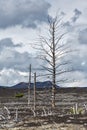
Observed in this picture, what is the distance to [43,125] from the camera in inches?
982

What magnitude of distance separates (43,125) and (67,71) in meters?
29.6

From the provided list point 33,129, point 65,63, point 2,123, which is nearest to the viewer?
point 33,129

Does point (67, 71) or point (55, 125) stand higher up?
point (67, 71)

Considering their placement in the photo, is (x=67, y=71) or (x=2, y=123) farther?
(x=67, y=71)

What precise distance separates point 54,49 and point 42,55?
150 centimetres

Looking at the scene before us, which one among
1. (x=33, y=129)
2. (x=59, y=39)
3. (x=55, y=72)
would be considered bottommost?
(x=33, y=129)

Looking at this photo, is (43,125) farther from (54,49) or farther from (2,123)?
(54,49)

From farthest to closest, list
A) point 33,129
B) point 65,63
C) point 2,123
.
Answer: point 65,63 < point 2,123 < point 33,129

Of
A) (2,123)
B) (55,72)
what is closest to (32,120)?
(2,123)

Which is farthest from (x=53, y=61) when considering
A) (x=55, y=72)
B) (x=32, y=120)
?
(x=32, y=120)

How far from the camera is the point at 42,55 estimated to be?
54.7m

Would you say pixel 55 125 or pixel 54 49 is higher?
pixel 54 49

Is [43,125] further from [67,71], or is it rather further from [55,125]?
[67,71]

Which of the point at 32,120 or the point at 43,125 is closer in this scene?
the point at 43,125
